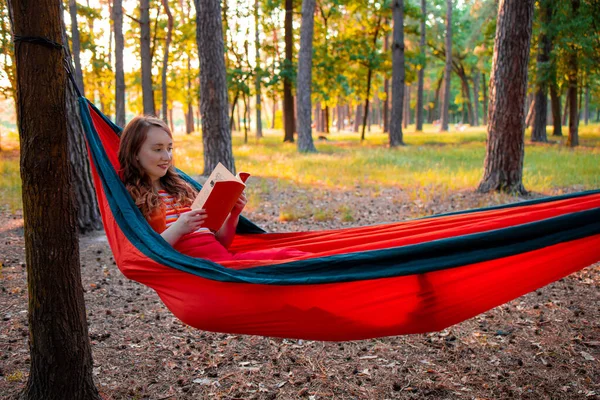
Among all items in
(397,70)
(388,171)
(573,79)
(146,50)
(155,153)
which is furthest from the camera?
(397,70)

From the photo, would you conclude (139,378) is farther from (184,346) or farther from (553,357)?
(553,357)

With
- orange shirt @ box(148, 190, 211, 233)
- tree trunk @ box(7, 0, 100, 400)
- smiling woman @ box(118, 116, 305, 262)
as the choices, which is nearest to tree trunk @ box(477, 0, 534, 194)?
smiling woman @ box(118, 116, 305, 262)

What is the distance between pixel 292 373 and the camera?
93.8 inches

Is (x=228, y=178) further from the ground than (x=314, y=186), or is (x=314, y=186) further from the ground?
(x=228, y=178)

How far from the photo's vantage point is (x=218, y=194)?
7.03 ft

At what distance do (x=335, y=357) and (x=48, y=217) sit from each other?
1537 mm

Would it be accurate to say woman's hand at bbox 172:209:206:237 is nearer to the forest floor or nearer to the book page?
the book page

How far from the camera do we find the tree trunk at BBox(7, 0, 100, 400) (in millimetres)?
1710

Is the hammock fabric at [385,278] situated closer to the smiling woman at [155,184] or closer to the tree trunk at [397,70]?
the smiling woman at [155,184]

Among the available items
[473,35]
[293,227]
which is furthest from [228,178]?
[473,35]

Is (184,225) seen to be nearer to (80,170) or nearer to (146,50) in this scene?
(80,170)

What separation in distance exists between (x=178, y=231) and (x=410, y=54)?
49.3 ft

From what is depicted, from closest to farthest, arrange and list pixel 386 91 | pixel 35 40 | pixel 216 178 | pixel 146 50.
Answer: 1. pixel 35 40
2. pixel 216 178
3. pixel 146 50
4. pixel 386 91

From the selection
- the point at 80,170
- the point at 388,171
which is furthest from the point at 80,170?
the point at 388,171
